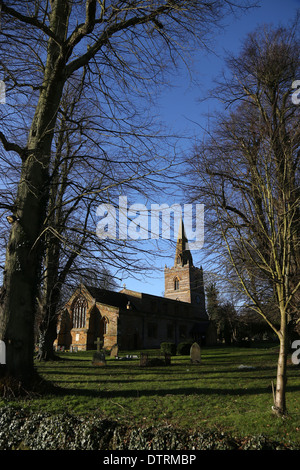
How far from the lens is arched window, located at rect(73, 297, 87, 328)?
122 ft

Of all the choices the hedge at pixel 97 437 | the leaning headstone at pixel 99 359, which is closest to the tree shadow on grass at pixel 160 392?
the hedge at pixel 97 437

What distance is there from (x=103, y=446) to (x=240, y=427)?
252 centimetres

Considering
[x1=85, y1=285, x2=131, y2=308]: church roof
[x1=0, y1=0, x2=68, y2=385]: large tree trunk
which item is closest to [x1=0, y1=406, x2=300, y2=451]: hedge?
[x1=0, y1=0, x2=68, y2=385]: large tree trunk

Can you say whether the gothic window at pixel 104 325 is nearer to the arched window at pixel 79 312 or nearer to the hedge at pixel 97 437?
the arched window at pixel 79 312

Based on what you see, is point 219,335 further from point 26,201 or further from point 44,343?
point 26,201

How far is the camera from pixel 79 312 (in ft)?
125

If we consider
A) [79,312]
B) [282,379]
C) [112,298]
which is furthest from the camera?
[112,298]

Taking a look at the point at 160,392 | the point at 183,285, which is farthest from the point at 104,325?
the point at 160,392

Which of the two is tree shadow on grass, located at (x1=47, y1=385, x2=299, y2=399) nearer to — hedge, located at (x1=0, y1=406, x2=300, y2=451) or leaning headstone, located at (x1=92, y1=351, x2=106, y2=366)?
hedge, located at (x1=0, y1=406, x2=300, y2=451)

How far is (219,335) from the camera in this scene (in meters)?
51.1

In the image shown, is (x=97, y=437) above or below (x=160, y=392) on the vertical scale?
above

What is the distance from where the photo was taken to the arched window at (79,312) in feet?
122

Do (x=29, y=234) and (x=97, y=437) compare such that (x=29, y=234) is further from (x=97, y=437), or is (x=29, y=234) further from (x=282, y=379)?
(x=282, y=379)
